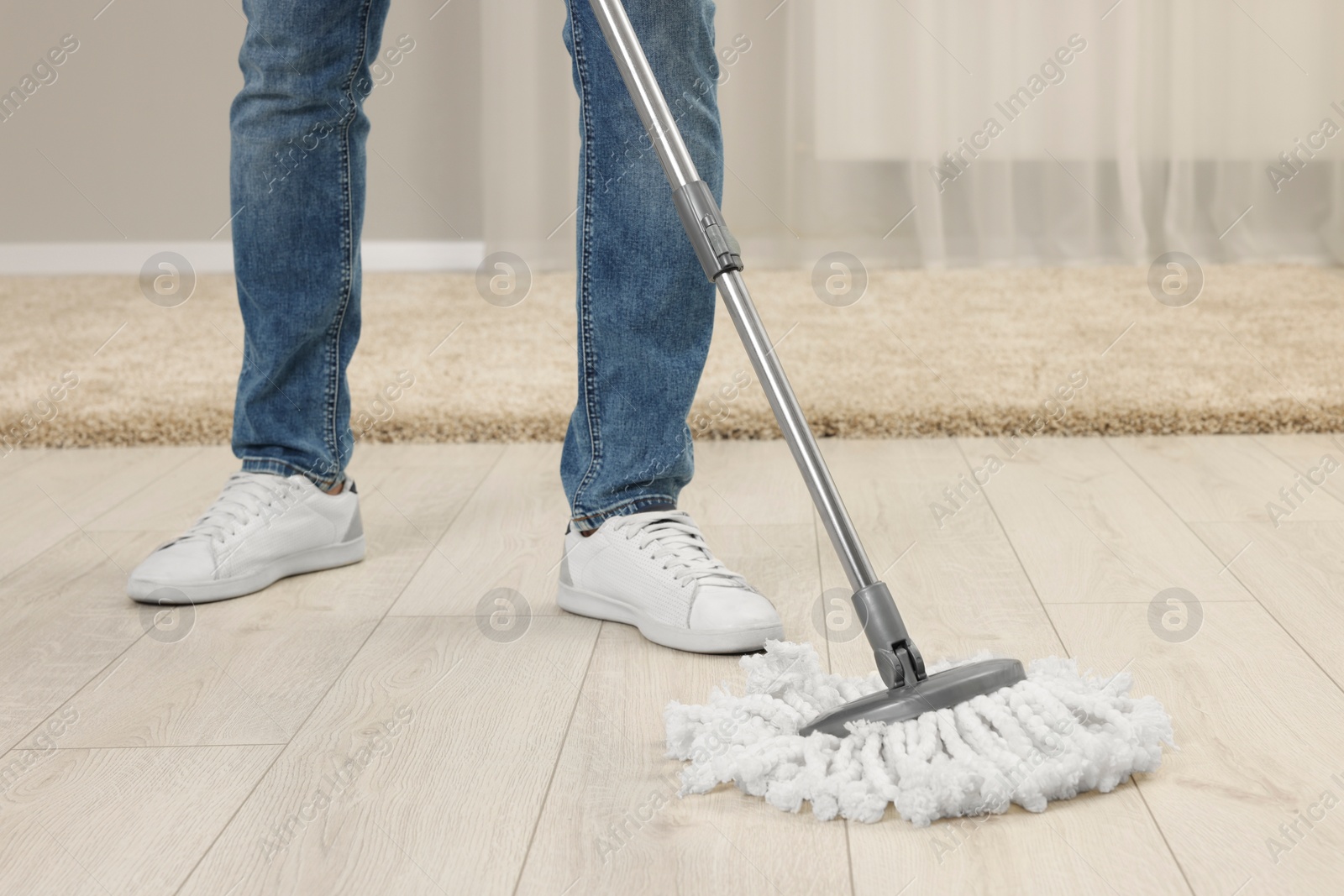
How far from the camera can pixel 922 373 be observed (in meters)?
1.53

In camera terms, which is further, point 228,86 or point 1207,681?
point 228,86

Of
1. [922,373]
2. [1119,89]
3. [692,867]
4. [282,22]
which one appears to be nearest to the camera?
[692,867]

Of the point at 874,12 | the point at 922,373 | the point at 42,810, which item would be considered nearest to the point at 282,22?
the point at 42,810

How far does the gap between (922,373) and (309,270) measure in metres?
0.84

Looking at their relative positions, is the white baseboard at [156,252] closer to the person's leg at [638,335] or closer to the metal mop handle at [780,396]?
the person's leg at [638,335]

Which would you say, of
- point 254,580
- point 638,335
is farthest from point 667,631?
point 254,580

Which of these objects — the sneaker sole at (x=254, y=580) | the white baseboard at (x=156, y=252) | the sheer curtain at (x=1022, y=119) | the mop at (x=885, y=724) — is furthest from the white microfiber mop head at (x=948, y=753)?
the white baseboard at (x=156, y=252)

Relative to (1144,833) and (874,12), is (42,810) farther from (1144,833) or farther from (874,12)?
(874,12)

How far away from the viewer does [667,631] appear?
2.62 ft

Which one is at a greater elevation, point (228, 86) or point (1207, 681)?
point (228, 86)

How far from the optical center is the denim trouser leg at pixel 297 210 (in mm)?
915

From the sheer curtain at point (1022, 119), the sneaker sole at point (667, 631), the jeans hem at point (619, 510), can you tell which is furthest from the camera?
the sheer curtain at point (1022, 119)

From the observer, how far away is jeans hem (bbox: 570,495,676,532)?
88cm

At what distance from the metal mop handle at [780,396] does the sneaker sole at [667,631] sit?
173 mm
